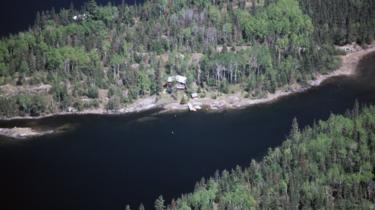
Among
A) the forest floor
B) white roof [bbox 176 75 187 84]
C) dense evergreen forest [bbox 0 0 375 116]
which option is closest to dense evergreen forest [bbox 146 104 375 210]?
the forest floor

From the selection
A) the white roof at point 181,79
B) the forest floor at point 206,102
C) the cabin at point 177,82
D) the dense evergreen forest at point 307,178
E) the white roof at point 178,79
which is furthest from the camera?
the white roof at point 178,79

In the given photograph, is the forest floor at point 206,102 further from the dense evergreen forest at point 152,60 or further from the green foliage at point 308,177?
the green foliage at point 308,177

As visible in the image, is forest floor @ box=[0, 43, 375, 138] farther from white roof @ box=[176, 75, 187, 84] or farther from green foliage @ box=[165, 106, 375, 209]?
green foliage @ box=[165, 106, 375, 209]

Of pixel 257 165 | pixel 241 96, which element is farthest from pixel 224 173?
pixel 241 96

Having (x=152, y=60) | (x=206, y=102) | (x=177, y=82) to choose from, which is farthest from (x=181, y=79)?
(x=152, y=60)

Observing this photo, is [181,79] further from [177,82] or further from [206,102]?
[206,102]

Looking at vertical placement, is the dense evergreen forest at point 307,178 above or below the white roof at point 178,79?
below

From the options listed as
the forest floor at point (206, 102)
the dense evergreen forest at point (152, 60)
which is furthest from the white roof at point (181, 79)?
the forest floor at point (206, 102)

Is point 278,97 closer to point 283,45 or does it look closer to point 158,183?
point 283,45
